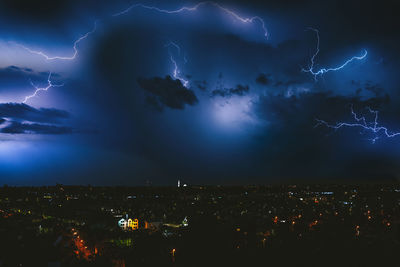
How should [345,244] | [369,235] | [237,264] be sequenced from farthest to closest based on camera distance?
[369,235], [345,244], [237,264]

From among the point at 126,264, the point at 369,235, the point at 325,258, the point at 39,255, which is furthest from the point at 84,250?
the point at 369,235

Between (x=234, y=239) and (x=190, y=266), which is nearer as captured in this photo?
(x=190, y=266)

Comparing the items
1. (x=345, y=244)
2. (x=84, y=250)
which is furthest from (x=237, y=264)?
(x=84, y=250)

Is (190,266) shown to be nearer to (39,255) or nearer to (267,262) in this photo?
(267,262)

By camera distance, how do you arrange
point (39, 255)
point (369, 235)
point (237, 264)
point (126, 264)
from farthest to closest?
point (369, 235) → point (39, 255) → point (126, 264) → point (237, 264)

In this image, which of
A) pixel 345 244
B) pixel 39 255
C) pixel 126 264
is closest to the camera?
pixel 126 264

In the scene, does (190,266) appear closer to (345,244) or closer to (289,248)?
(289,248)

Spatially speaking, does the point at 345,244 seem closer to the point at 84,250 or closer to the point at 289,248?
the point at 289,248

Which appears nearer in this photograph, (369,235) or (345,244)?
(345,244)

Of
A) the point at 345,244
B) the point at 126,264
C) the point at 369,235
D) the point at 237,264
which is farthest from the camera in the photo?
the point at 369,235
